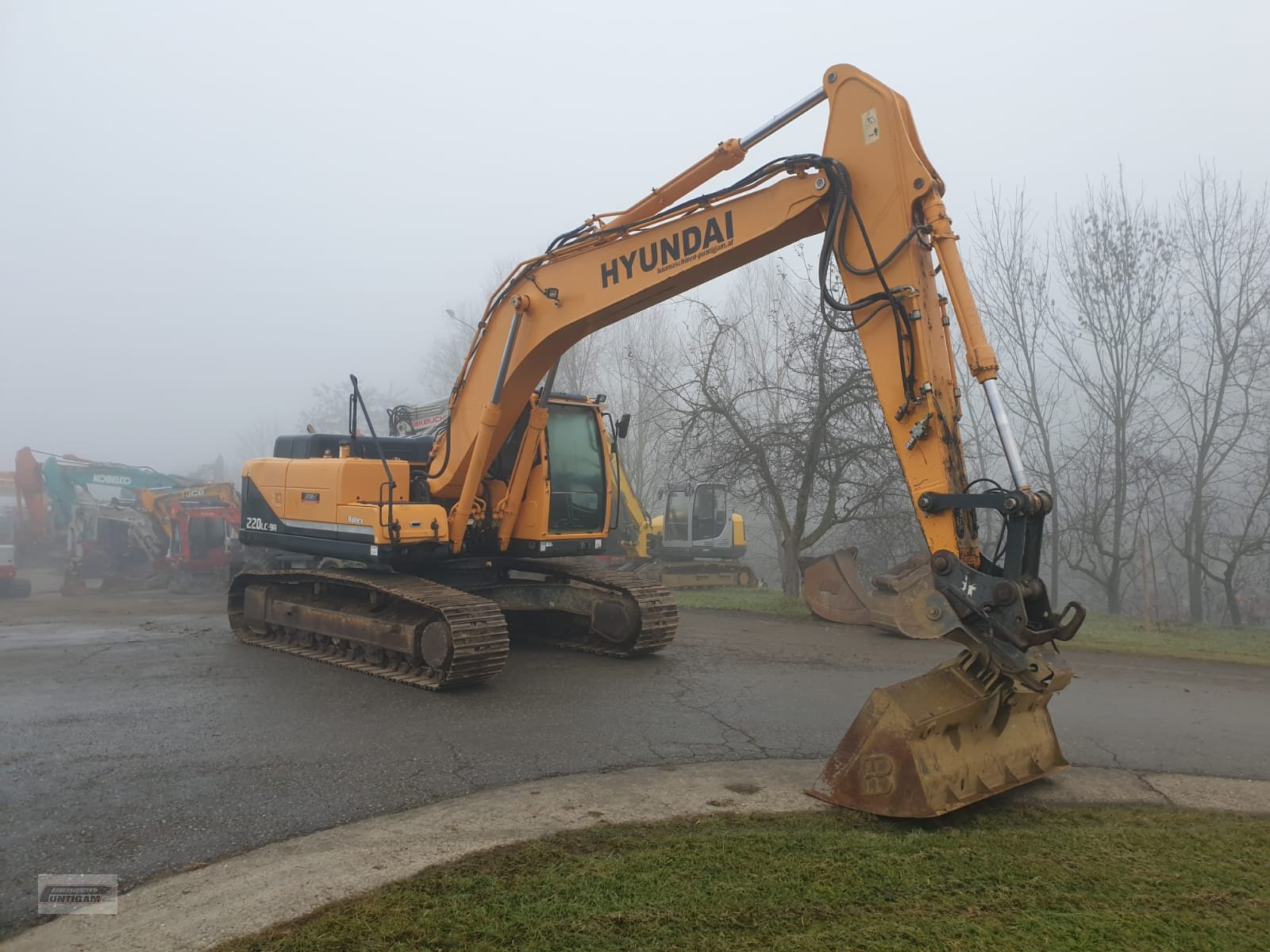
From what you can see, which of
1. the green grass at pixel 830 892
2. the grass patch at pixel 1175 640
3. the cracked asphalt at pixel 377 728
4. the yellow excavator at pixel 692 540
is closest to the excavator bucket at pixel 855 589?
the cracked asphalt at pixel 377 728

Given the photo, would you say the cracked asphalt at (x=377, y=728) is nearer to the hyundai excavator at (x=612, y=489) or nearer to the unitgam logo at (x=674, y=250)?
the hyundai excavator at (x=612, y=489)

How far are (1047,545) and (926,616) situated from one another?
16125 mm

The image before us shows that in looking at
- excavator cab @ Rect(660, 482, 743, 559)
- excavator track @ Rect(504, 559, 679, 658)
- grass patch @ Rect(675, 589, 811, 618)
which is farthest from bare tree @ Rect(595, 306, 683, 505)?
excavator track @ Rect(504, 559, 679, 658)

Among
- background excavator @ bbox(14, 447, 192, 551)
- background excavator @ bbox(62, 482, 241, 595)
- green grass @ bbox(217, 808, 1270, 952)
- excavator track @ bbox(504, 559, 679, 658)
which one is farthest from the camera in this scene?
background excavator @ bbox(14, 447, 192, 551)

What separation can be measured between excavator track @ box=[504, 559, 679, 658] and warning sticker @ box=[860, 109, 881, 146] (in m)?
4.60

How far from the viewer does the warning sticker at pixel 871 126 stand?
16.9 ft

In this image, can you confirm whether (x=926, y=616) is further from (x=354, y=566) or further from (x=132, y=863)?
(x=354, y=566)

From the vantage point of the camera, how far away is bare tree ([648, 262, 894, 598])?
12414 millimetres

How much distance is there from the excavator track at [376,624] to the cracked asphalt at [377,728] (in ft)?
0.76

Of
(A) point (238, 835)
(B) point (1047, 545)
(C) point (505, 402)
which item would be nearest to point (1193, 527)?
(B) point (1047, 545)

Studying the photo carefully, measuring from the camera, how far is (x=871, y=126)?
17.0 ft

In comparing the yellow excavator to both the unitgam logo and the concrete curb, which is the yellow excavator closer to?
the unitgam logo

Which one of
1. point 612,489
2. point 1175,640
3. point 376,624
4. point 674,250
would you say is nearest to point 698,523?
point 1175,640

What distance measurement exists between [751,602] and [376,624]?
7.13m
